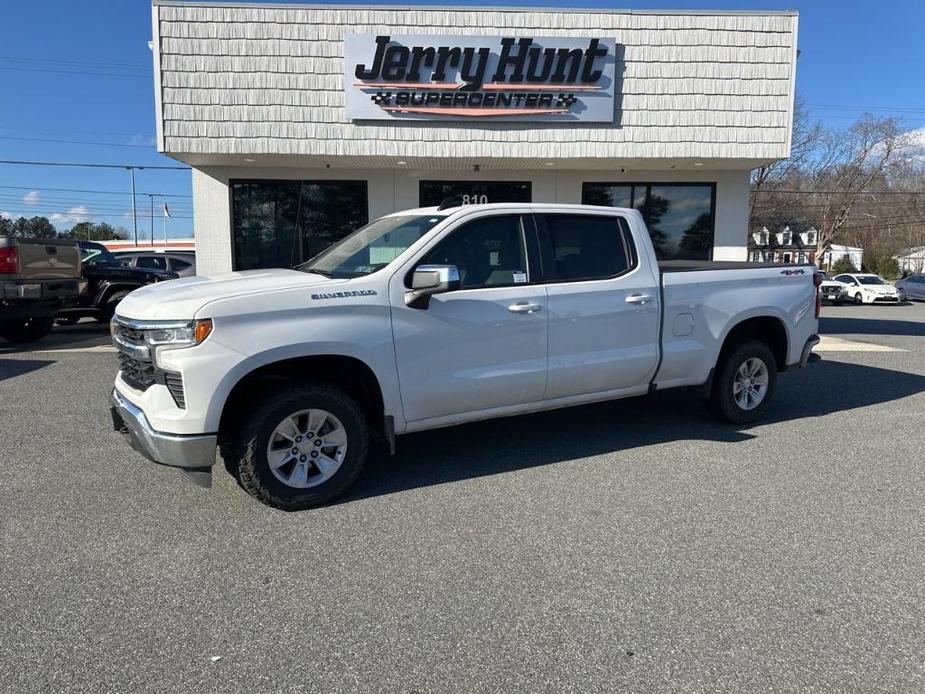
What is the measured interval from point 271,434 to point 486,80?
8397 millimetres

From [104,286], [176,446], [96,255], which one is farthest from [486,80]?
[96,255]

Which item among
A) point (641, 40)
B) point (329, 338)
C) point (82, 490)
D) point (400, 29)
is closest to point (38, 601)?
point (82, 490)

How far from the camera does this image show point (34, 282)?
34.6ft

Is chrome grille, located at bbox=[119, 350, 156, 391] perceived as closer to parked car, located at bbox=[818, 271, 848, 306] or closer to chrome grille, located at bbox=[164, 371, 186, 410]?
chrome grille, located at bbox=[164, 371, 186, 410]

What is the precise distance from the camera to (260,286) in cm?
422

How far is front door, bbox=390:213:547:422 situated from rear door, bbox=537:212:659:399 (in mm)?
162

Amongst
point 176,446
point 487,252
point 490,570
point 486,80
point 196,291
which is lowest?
point 490,570

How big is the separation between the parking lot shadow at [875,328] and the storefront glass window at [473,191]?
730cm

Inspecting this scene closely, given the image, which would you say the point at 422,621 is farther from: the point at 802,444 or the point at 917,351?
the point at 917,351

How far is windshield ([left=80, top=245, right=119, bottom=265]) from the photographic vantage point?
45.0ft

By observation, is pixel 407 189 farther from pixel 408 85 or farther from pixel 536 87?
pixel 536 87

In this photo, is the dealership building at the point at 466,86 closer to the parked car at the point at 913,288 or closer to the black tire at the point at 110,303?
the black tire at the point at 110,303

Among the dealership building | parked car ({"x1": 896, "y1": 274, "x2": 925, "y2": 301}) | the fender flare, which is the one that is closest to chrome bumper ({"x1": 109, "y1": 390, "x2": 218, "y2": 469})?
the fender flare

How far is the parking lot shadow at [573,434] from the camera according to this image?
5.04m
